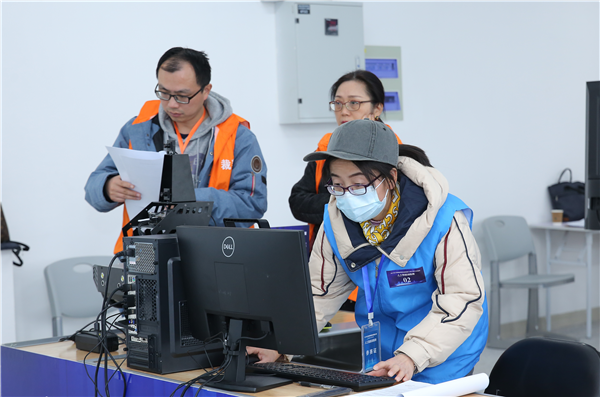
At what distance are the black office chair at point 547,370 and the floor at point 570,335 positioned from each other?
243 cm

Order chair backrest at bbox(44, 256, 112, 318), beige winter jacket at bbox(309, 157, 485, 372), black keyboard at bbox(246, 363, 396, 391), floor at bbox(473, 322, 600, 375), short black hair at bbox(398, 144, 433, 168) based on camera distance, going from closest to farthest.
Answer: black keyboard at bbox(246, 363, 396, 391) → beige winter jacket at bbox(309, 157, 485, 372) → short black hair at bbox(398, 144, 433, 168) → chair backrest at bbox(44, 256, 112, 318) → floor at bbox(473, 322, 600, 375)

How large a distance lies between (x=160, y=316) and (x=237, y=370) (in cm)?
26

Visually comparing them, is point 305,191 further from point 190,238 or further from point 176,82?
point 190,238

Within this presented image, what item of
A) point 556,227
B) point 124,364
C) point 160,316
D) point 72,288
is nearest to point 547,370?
point 160,316

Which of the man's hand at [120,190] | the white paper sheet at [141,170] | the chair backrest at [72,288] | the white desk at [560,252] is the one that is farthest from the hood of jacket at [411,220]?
the white desk at [560,252]

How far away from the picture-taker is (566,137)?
5.53 metres

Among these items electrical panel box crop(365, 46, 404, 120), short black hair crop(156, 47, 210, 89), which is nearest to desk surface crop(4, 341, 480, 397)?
short black hair crop(156, 47, 210, 89)

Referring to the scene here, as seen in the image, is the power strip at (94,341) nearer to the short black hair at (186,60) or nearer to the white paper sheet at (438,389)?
the white paper sheet at (438,389)

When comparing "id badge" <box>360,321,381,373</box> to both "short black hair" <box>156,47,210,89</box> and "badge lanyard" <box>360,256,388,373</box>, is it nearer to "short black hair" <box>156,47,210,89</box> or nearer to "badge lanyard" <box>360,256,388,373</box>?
"badge lanyard" <box>360,256,388,373</box>

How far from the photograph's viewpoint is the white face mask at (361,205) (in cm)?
169

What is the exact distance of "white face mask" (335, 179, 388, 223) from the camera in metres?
1.69

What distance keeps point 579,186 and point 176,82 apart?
410cm

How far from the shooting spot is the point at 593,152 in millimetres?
2047

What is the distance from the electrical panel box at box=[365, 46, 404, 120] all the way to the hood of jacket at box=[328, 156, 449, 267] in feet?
9.07
